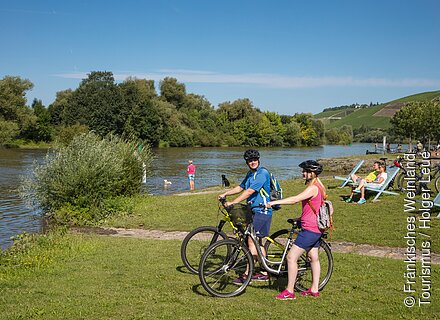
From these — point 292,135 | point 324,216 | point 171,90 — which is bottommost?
point 324,216

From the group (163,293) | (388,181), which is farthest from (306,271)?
(388,181)

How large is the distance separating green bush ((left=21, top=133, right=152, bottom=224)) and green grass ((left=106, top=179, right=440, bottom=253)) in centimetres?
118

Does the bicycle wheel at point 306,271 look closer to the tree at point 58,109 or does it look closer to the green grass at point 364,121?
the tree at point 58,109

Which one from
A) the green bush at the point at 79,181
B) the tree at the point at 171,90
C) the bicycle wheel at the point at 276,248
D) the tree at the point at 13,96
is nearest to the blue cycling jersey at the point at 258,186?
the bicycle wheel at the point at 276,248

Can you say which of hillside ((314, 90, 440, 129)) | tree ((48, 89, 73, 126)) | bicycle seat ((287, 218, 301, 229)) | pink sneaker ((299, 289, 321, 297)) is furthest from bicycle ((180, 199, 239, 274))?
hillside ((314, 90, 440, 129))

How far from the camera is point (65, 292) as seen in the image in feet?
20.9

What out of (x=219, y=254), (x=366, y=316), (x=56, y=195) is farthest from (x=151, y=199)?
(x=366, y=316)

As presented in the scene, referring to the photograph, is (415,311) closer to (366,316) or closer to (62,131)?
(366,316)

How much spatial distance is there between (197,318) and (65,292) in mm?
2244

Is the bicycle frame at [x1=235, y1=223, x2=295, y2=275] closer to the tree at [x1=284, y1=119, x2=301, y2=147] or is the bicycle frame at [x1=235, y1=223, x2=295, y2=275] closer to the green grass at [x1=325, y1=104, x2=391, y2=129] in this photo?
the tree at [x1=284, y1=119, x2=301, y2=147]

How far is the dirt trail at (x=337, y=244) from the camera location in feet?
28.7

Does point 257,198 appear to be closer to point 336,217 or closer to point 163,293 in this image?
point 163,293

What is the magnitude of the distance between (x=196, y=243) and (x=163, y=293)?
203 cm

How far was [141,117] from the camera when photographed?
3189 inches
